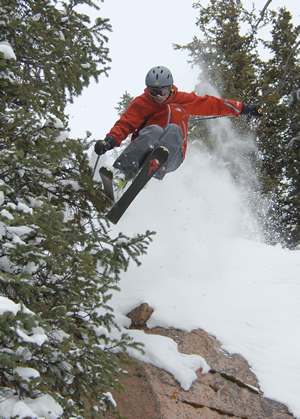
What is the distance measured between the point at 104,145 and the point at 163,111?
1182 millimetres

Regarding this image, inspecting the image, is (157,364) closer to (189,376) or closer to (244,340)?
(189,376)

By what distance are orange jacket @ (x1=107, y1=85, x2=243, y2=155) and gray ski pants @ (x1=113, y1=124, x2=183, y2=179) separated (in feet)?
1.07

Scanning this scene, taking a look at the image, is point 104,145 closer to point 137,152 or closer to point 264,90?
point 137,152

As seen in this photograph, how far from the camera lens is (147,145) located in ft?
15.8

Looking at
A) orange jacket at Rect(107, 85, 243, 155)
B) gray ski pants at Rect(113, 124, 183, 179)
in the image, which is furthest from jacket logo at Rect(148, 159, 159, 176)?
orange jacket at Rect(107, 85, 243, 155)

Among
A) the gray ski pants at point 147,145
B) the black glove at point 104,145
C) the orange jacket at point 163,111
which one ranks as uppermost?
the orange jacket at point 163,111

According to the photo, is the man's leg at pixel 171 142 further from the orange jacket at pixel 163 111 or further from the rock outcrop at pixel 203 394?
the rock outcrop at pixel 203 394

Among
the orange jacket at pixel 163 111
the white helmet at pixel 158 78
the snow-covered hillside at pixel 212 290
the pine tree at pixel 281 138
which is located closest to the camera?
the snow-covered hillside at pixel 212 290

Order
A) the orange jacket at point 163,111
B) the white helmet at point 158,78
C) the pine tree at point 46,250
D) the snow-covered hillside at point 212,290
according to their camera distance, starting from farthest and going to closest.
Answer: the orange jacket at point 163,111 < the white helmet at point 158,78 < the snow-covered hillside at point 212,290 < the pine tree at point 46,250

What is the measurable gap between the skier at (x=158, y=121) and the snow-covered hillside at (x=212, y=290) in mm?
1949

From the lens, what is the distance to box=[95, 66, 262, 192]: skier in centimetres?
485

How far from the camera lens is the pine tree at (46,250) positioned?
80.8 inches

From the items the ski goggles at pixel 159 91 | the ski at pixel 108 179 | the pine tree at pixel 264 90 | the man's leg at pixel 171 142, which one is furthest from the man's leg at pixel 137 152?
the pine tree at pixel 264 90

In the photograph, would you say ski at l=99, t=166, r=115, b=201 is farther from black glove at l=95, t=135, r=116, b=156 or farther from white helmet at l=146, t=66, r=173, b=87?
white helmet at l=146, t=66, r=173, b=87
